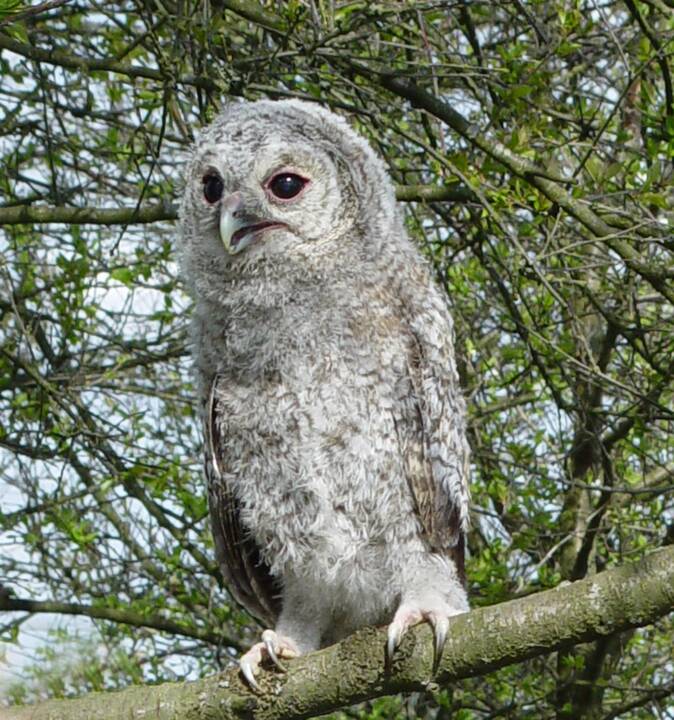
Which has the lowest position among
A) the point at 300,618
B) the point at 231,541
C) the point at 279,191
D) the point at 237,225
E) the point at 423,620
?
the point at 423,620

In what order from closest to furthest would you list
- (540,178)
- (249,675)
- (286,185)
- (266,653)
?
1. (249,675)
2. (266,653)
3. (286,185)
4. (540,178)

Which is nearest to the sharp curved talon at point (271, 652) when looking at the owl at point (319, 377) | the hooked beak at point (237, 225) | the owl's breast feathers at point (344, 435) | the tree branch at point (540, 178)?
the owl at point (319, 377)

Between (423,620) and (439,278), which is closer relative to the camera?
(423,620)

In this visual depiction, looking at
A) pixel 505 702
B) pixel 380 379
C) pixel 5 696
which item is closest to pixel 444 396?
pixel 380 379

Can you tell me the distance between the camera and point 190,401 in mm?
5664

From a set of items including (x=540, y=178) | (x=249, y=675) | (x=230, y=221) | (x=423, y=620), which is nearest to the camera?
(x=249, y=675)

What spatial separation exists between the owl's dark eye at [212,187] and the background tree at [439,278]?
0.34 metres

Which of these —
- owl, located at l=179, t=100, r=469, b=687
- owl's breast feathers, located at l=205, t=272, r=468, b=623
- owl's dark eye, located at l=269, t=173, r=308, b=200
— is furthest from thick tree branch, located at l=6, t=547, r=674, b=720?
owl's dark eye, located at l=269, t=173, r=308, b=200

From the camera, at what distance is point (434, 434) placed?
3.69 metres

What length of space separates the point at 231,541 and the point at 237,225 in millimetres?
1046

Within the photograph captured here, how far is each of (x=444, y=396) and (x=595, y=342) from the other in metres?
2.21

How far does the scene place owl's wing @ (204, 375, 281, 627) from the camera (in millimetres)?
3818

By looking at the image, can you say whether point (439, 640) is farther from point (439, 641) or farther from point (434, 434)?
point (434, 434)

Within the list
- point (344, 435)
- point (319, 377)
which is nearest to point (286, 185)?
point (319, 377)
